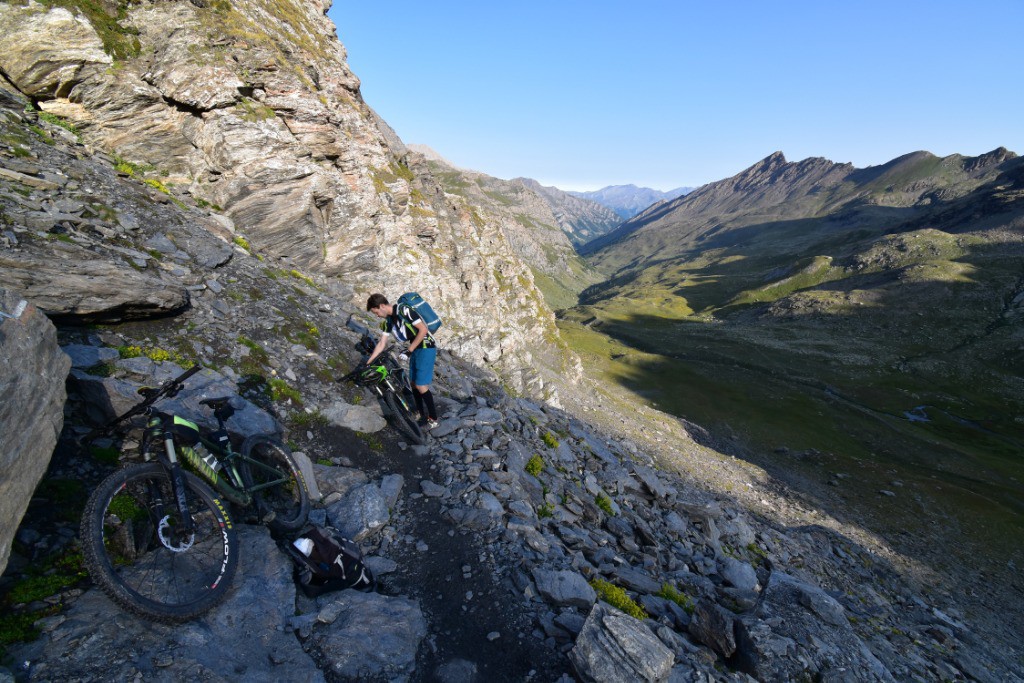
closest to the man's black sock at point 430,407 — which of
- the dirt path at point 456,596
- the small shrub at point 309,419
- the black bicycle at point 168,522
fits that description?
the dirt path at point 456,596

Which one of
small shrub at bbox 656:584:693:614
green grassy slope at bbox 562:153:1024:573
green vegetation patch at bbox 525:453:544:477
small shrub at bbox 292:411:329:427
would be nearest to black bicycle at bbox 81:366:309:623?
small shrub at bbox 292:411:329:427

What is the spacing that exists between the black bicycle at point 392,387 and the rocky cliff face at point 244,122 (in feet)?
18.9

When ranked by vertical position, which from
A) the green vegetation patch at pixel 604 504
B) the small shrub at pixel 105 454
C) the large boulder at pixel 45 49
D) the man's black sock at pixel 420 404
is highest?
the large boulder at pixel 45 49

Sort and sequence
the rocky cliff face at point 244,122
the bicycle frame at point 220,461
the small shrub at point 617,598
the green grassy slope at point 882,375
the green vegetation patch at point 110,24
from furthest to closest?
1. the green grassy slope at point 882,375
2. the green vegetation patch at point 110,24
3. the rocky cliff face at point 244,122
4. the small shrub at point 617,598
5. the bicycle frame at point 220,461

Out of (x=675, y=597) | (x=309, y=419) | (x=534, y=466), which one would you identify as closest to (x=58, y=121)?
(x=309, y=419)

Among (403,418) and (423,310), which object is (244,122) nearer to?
(423,310)

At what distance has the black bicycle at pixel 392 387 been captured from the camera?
13.5 m

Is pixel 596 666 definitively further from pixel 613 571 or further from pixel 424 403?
pixel 424 403

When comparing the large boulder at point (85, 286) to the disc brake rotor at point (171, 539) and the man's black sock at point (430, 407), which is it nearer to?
the disc brake rotor at point (171, 539)

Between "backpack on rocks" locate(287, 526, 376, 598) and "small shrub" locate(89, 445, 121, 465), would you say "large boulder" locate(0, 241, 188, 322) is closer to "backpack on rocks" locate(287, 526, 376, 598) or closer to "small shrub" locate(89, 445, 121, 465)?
"small shrub" locate(89, 445, 121, 465)

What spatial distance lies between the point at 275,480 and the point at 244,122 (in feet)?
89.3

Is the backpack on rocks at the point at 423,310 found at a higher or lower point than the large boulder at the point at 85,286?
higher

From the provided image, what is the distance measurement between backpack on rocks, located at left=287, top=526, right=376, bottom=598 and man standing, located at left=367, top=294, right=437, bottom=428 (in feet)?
20.6

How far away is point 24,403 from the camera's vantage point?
6055 millimetres
